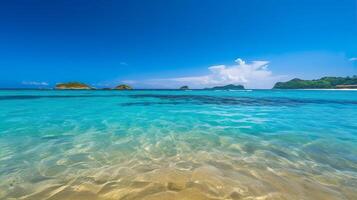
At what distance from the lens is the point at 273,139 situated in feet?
20.8

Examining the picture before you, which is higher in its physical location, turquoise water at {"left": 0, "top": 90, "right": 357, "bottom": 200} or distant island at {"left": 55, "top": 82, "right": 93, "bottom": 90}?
distant island at {"left": 55, "top": 82, "right": 93, "bottom": 90}

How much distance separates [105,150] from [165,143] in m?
1.70

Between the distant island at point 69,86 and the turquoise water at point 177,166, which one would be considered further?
the distant island at point 69,86

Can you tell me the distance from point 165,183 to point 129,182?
619 millimetres

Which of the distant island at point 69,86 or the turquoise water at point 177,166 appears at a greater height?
the distant island at point 69,86

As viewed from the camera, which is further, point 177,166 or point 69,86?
point 69,86

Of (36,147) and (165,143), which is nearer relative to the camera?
(36,147)

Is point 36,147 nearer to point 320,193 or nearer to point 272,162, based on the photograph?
point 272,162

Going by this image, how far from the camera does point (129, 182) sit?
129 inches

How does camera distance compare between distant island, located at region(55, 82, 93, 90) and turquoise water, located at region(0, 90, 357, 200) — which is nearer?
turquoise water, located at region(0, 90, 357, 200)

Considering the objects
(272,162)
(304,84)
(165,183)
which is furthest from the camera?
(304,84)

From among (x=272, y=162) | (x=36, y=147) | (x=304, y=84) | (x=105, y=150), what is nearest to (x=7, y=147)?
(x=36, y=147)

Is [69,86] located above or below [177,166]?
above

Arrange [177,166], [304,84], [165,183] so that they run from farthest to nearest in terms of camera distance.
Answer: [304,84]
[177,166]
[165,183]
